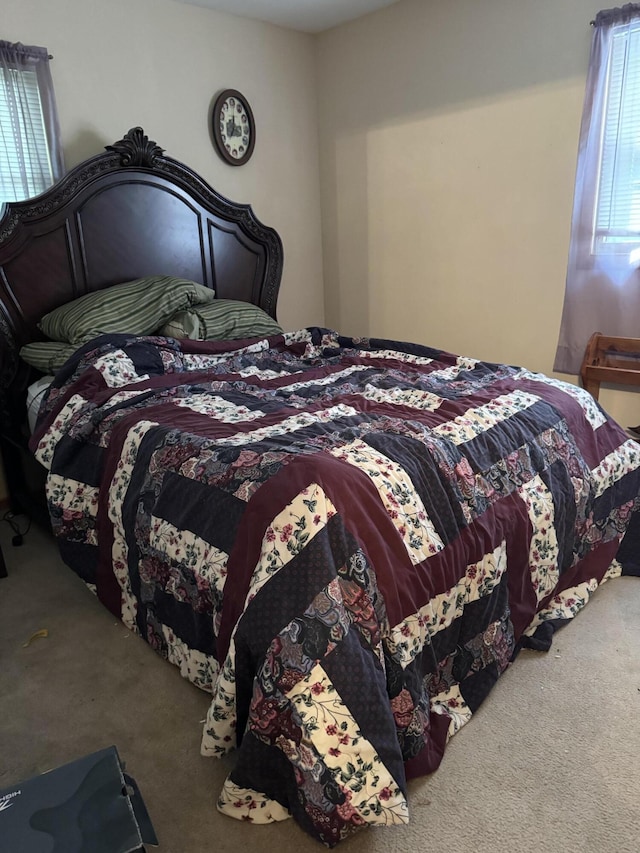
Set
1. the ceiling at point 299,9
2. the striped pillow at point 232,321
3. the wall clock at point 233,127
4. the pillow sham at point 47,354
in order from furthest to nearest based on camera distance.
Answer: the wall clock at point 233,127
the ceiling at point 299,9
the striped pillow at point 232,321
the pillow sham at point 47,354

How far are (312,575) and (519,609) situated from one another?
80 centimetres

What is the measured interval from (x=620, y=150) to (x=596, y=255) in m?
0.44

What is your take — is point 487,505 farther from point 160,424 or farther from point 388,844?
point 160,424

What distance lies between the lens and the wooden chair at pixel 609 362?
2.81 m

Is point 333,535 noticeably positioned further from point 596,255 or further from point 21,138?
point 21,138

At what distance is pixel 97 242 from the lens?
9.32ft

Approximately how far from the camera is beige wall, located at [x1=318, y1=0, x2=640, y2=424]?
292cm

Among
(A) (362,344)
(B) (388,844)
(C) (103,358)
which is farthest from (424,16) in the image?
(B) (388,844)

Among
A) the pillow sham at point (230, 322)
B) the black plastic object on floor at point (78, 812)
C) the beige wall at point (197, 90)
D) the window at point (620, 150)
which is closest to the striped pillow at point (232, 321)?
the pillow sham at point (230, 322)

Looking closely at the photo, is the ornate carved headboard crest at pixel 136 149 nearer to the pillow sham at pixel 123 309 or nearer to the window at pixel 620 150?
the pillow sham at pixel 123 309

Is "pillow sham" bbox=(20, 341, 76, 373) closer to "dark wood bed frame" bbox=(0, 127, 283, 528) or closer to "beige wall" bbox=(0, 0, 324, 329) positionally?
"dark wood bed frame" bbox=(0, 127, 283, 528)

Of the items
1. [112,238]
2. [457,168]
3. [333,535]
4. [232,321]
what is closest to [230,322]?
[232,321]

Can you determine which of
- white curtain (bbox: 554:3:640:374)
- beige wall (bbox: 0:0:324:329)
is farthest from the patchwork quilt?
beige wall (bbox: 0:0:324:329)

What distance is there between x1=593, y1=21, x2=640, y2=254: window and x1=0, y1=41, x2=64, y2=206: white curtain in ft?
7.85
